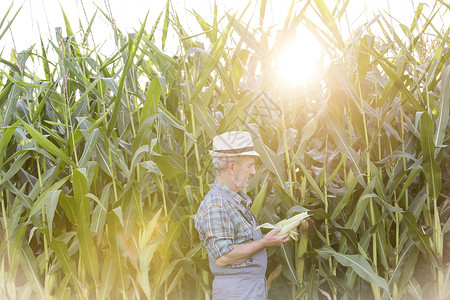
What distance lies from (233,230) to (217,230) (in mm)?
85

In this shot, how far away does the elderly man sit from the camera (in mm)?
2018

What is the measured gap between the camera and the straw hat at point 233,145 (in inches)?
82.9

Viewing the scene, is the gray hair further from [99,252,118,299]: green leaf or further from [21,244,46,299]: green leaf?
[21,244,46,299]: green leaf

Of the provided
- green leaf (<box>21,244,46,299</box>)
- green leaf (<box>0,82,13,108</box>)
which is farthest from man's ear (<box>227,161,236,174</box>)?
green leaf (<box>0,82,13,108</box>)

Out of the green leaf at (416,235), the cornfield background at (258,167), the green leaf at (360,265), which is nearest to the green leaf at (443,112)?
the cornfield background at (258,167)

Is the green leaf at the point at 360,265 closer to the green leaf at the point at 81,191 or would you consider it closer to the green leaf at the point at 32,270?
the green leaf at the point at 81,191

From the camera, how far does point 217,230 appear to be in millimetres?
2018

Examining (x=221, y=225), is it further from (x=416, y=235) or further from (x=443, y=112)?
(x=443, y=112)

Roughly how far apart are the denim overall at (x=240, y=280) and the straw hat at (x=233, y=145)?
0.55ft

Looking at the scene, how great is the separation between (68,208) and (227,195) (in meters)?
0.97

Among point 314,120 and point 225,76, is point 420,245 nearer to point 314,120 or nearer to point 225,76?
point 314,120

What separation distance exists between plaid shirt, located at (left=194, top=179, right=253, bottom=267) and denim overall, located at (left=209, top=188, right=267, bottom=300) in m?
0.02

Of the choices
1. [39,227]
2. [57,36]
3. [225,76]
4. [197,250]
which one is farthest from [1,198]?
[225,76]

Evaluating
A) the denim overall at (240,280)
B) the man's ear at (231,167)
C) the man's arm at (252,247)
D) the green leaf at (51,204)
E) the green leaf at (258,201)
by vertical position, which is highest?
the man's ear at (231,167)
